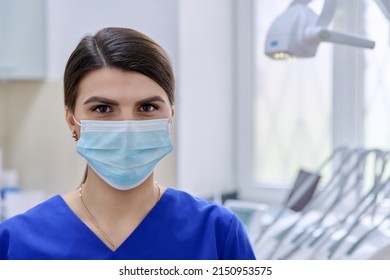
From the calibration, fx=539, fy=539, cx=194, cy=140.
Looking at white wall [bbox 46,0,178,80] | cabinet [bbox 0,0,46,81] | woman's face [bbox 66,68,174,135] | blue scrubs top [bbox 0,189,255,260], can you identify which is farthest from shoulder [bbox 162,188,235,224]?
cabinet [bbox 0,0,46,81]

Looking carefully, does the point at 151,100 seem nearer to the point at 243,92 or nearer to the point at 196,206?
the point at 196,206

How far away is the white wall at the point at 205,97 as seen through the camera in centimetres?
106

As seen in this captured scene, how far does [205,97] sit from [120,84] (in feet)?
1.50

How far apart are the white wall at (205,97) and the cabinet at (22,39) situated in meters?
0.49

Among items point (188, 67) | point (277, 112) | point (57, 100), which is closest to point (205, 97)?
point (188, 67)

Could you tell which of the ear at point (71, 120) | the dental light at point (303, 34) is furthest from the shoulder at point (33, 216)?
the dental light at point (303, 34)

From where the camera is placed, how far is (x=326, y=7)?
0.92 metres

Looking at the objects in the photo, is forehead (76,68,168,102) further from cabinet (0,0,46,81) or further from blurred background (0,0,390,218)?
cabinet (0,0,46,81)

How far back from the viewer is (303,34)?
2.96 ft

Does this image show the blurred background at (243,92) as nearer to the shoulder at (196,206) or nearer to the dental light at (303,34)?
the dental light at (303,34)

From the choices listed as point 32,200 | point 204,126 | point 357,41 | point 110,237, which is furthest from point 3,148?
point 357,41

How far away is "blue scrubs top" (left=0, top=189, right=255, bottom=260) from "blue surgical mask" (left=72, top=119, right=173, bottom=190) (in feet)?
0.24

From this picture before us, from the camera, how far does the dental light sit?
2.92 feet

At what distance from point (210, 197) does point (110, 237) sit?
1.34ft
